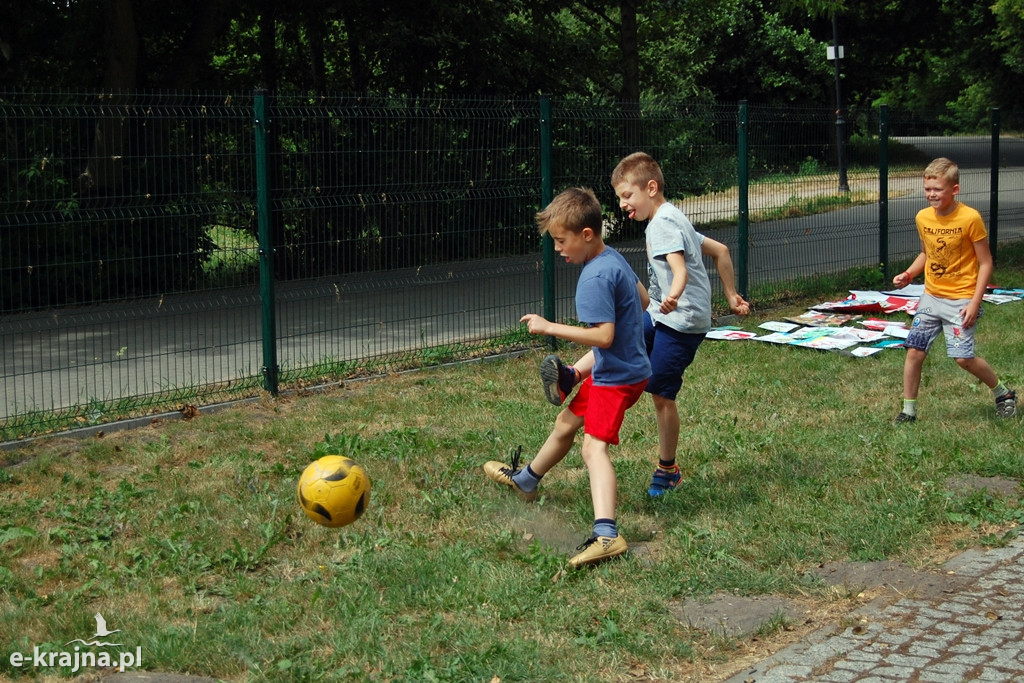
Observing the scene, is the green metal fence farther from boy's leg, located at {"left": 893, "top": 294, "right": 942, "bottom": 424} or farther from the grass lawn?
boy's leg, located at {"left": 893, "top": 294, "right": 942, "bottom": 424}

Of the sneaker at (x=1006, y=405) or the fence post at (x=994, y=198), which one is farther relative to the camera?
the fence post at (x=994, y=198)

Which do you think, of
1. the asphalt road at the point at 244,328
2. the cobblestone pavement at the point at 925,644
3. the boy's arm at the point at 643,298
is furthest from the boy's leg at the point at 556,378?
the asphalt road at the point at 244,328

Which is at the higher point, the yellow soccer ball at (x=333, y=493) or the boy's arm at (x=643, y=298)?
the boy's arm at (x=643, y=298)

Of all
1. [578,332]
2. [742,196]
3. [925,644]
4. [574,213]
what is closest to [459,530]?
[578,332]

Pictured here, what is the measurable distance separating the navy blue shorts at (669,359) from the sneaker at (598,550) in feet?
3.83

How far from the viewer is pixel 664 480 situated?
607 cm

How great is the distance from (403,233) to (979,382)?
460cm

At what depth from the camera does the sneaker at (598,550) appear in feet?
16.3

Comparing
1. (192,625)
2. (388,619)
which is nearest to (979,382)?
(388,619)

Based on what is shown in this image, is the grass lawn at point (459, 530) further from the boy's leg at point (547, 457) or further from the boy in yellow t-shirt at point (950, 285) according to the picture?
the boy in yellow t-shirt at point (950, 285)

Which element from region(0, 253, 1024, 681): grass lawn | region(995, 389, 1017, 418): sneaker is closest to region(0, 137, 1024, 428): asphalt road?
region(0, 253, 1024, 681): grass lawn

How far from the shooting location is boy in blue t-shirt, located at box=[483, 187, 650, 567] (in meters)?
5.23

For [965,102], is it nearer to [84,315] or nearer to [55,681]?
[84,315]

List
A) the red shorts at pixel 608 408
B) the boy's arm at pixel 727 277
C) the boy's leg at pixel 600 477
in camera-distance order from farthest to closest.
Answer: the boy's arm at pixel 727 277, the red shorts at pixel 608 408, the boy's leg at pixel 600 477
